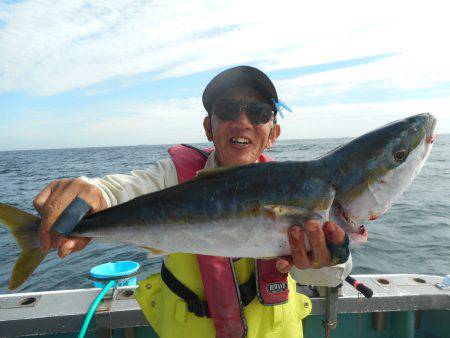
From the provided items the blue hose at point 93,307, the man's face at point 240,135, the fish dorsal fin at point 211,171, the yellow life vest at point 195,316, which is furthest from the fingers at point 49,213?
the blue hose at point 93,307

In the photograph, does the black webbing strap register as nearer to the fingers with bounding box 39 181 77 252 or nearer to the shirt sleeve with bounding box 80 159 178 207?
the shirt sleeve with bounding box 80 159 178 207

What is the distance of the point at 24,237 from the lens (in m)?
2.59

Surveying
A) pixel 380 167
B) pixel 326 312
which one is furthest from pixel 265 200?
pixel 326 312

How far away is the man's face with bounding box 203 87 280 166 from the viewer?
356 centimetres

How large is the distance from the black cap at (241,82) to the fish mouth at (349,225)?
1.52 meters

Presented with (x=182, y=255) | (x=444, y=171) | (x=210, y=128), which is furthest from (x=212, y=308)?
(x=444, y=171)

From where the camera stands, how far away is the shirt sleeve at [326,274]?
131 inches

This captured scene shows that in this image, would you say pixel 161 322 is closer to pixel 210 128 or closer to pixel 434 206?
pixel 210 128

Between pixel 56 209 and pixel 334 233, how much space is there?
81.2 inches

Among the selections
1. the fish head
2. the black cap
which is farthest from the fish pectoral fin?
the black cap

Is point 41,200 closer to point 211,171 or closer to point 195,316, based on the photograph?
point 211,171

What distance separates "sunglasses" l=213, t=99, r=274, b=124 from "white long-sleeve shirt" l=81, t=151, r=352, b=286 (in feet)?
1.69

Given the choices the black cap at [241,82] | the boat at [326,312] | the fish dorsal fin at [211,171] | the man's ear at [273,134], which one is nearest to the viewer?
the fish dorsal fin at [211,171]

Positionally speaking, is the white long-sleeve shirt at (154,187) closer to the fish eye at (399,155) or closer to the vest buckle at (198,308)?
the vest buckle at (198,308)
